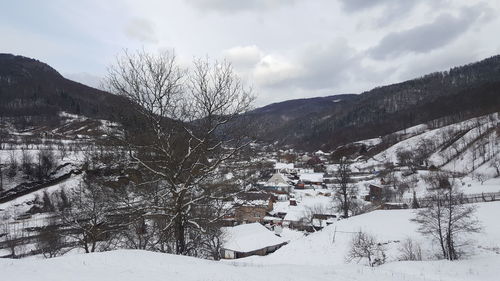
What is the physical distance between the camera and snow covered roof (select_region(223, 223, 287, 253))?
30234 mm

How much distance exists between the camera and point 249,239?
104ft

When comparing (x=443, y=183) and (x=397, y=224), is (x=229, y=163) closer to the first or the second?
(x=397, y=224)

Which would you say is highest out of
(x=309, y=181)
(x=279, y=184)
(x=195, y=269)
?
(x=195, y=269)

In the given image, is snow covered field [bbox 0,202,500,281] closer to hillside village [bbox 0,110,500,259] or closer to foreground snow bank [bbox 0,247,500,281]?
foreground snow bank [bbox 0,247,500,281]

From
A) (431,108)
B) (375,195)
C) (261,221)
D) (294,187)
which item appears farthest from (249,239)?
(431,108)

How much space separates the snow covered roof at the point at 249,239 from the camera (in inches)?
1190

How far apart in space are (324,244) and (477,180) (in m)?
50.6

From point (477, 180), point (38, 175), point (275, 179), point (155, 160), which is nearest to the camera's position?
point (155, 160)

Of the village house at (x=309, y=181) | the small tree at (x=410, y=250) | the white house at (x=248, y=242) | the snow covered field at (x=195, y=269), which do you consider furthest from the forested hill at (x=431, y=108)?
the snow covered field at (x=195, y=269)

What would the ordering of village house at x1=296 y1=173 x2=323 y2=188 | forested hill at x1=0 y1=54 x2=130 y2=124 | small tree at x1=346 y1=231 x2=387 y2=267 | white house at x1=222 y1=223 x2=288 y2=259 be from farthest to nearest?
forested hill at x1=0 y1=54 x2=130 y2=124
village house at x1=296 y1=173 x2=323 y2=188
white house at x1=222 y1=223 x2=288 y2=259
small tree at x1=346 y1=231 x2=387 y2=267

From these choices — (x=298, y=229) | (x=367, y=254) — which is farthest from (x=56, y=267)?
(x=298, y=229)

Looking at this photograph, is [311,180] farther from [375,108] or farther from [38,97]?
[38,97]

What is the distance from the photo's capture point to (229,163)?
10.5 m

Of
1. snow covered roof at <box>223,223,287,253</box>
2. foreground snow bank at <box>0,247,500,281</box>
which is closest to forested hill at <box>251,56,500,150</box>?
snow covered roof at <box>223,223,287,253</box>
